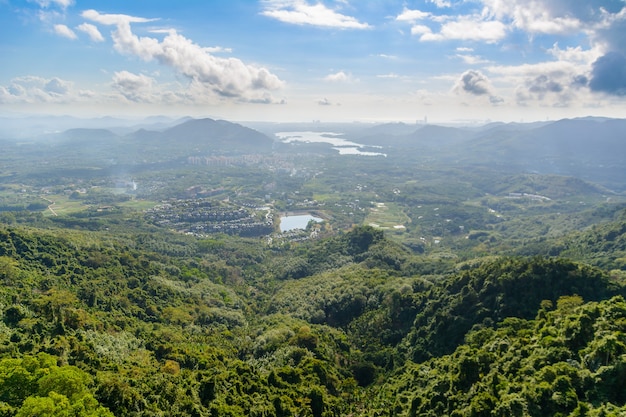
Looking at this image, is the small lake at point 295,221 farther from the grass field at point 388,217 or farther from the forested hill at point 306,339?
the forested hill at point 306,339

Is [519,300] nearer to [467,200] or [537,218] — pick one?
[537,218]

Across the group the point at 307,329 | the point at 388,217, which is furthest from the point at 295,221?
the point at 307,329

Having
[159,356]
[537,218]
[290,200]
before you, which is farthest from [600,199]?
[159,356]

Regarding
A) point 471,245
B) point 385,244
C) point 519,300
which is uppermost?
point 519,300

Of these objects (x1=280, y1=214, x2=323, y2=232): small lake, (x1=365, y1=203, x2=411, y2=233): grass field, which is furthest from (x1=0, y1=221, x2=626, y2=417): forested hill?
(x1=365, y1=203, x2=411, y2=233): grass field

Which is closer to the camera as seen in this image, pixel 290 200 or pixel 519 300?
pixel 519 300

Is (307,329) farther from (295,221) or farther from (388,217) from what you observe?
(388,217)
